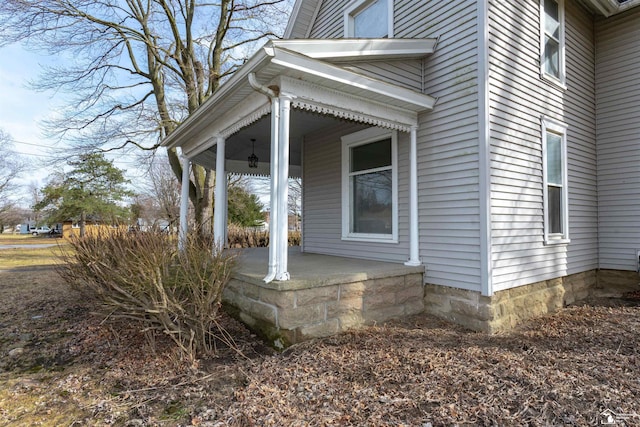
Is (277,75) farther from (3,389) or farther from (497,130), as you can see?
(3,389)

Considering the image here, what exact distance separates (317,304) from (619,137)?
5.99 meters

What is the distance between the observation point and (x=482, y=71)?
162 inches

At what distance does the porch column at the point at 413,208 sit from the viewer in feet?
15.3

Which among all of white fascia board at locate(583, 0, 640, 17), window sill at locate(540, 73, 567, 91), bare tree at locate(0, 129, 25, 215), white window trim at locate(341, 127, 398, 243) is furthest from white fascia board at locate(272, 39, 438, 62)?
bare tree at locate(0, 129, 25, 215)

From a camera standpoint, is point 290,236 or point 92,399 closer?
point 92,399

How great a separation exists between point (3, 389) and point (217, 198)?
2.90 m

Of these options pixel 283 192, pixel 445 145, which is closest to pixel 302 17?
pixel 445 145

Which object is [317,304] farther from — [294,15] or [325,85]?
[294,15]

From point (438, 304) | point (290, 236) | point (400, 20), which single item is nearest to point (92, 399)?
point (438, 304)

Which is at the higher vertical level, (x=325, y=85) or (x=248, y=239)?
(x=325, y=85)

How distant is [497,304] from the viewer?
4.06 m

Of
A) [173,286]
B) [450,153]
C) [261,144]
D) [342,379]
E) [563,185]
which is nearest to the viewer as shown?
[342,379]

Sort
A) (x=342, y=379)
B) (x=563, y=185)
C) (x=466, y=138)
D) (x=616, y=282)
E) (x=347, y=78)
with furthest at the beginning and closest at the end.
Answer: (x=616, y=282), (x=563, y=185), (x=466, y=138), (x=347, y=78), (x=342, y=379)

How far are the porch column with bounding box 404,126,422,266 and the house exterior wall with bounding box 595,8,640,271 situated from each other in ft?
12.6
